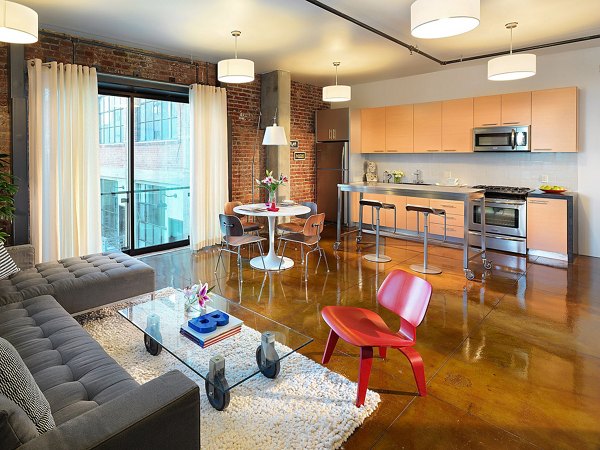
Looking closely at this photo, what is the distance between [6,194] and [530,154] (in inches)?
281

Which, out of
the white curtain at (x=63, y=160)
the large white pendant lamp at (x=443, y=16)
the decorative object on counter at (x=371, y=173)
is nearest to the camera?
the large white pendant lamp at (x=443, y=16)

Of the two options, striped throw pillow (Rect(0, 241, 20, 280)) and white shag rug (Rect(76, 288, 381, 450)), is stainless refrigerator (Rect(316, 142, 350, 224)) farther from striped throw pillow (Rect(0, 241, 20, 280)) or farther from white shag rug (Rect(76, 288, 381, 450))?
striped throw pillow (Rect(0, 241, 20, 280))

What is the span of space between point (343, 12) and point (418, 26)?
5.02ft

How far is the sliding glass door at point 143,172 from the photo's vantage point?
571 cm

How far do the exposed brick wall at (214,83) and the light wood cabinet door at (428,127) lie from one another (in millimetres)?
2232

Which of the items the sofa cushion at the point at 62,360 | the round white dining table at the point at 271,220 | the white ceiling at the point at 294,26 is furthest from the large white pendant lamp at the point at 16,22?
the round white dining table at the point at 271,220

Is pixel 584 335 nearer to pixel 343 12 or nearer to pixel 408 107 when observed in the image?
pixel 343 12

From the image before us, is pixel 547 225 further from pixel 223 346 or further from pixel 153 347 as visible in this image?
pixel 153 347

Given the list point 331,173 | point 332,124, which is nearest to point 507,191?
point 331,173

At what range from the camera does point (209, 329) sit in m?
2.45

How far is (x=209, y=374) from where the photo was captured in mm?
2105

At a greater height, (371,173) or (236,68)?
(236,68)

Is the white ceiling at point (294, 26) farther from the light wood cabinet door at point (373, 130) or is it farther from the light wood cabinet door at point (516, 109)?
the light wood cabinet door at point (373, 130)

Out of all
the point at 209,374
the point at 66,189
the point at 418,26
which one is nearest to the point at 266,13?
the point at 418,26
